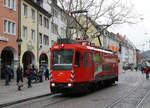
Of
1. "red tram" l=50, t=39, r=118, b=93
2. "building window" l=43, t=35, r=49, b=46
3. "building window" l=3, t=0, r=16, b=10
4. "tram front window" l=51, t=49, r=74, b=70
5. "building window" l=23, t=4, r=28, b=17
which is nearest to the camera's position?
"red tram" l=50, t=39, r=118, b=93

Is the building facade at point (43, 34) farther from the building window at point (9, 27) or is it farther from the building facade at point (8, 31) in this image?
the building window at point (9, 27)

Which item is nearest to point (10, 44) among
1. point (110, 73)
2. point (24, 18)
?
point (24, 18)

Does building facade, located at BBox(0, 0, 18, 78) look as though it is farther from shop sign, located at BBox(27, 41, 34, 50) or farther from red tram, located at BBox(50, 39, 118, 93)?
red tram, located at BBox(50, 39, 118, 93)

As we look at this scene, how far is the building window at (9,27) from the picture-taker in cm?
2873

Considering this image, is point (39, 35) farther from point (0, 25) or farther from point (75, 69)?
point (75, 69)

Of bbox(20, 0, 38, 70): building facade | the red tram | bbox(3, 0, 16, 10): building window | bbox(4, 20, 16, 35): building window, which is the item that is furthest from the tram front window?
bbox(20, 0, 38, 70): building facade

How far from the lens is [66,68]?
14.9 meters

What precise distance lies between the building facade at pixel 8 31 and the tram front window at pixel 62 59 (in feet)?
45.2

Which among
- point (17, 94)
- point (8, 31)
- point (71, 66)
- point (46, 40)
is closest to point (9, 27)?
point (8, 31)

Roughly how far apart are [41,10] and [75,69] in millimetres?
26138

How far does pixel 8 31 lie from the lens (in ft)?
96.2

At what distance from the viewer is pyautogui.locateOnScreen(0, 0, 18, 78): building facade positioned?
27953 millimetres

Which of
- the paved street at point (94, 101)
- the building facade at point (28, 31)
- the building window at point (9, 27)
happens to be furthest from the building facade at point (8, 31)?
the paved street at point (94, 101)

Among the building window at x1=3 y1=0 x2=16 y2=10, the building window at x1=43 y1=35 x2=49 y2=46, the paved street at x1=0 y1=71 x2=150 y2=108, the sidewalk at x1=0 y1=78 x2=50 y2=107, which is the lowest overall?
the paved street at x1=0 y1=71 x2=150 y2=108
